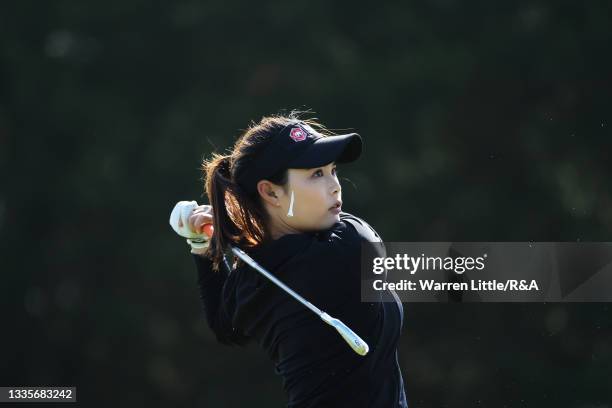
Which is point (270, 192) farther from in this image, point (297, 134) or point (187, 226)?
point (187, 226)

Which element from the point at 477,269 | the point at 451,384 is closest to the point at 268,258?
the point at 477,269

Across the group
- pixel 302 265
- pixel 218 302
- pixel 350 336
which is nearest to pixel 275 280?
pixel 302 265

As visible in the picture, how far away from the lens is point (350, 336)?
7.86 ft

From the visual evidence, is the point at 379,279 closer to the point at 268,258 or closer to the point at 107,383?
the point at 268,258

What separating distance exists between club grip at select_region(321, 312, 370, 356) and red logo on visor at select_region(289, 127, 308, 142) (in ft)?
1.47

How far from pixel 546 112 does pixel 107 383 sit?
4.26 m

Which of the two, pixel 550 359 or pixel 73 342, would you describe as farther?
pixel 73 342

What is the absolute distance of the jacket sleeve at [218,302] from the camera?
9.20 feet

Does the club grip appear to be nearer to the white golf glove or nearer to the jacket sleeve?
the jacket sleeve

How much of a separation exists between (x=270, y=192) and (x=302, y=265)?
0.78ft

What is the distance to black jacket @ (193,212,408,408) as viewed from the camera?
2486 millimetres

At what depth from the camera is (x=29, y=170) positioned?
370 inches

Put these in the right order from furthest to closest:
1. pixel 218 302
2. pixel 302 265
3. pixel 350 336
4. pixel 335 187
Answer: pixel 218 302, pixel 335 187, pixel 302 265, pixel 350 336

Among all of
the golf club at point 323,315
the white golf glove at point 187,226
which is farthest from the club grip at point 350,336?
the white golf glove at point 187,226
